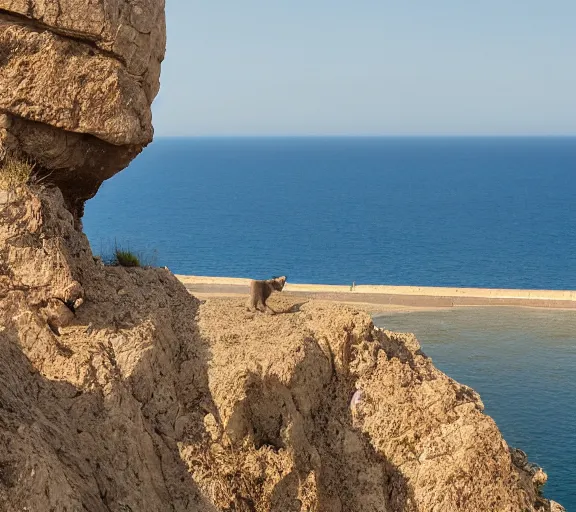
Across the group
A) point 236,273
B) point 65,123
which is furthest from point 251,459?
point 236,273

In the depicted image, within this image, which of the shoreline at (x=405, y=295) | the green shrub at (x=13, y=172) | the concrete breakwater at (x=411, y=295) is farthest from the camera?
the concrete breakwater at (x=411, y=295)

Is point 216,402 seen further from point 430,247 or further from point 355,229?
point 355,229

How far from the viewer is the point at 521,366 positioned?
36.6 metres

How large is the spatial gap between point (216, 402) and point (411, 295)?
38806mm

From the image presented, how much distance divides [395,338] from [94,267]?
→ 553 centimetres

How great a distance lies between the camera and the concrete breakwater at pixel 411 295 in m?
48.3

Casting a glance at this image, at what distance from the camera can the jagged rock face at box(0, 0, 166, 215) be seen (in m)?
12.9

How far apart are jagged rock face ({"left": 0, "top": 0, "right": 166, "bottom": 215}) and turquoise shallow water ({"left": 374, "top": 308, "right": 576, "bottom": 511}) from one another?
653 inches

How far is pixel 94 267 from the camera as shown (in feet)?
44.6

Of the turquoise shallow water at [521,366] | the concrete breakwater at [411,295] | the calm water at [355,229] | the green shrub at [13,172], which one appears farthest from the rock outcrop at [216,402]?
the calm water at [355,229]

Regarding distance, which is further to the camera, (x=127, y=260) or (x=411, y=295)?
(x=411, y=295)

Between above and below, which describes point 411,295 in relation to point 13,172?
below

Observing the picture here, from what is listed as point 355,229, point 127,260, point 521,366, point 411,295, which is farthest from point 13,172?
point 355,229

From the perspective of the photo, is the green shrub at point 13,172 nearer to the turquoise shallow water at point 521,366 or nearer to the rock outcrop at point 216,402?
the rock outcrop at point 216,402
